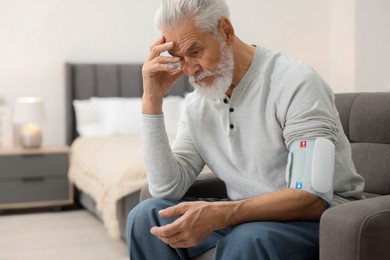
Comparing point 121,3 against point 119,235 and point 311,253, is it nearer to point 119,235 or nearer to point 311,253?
point 119,235

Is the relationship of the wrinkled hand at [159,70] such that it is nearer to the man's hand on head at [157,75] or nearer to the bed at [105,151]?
the man's hand on head at [157,75]

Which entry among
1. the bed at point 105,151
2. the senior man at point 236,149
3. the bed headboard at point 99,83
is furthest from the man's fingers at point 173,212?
the bed headboard at point 99,83

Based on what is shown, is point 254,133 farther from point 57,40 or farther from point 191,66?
point 57,40

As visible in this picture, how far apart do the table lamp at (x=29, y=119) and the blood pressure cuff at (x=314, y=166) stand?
3.51 meters

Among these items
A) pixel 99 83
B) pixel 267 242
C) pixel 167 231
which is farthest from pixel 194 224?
pixel 99 83

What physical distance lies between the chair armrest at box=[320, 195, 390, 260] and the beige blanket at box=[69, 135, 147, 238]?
81.7 inches

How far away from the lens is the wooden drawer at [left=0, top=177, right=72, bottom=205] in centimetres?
469

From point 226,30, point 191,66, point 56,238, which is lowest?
point 56,238

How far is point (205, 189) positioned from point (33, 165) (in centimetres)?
296

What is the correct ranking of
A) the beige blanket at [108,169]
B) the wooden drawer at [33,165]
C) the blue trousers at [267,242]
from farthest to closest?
the wooden drawer at [33,165]
the beige blanket at [108,169]
the blue trousers at [267,242]

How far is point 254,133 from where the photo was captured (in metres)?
1.76

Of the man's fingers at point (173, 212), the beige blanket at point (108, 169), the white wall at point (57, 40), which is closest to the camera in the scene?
the man's fingers at point (173, 212)

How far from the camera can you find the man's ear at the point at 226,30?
1792 mm

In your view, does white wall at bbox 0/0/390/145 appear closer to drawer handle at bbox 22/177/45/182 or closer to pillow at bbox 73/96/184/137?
pillow at bbox 73/96/184/137
